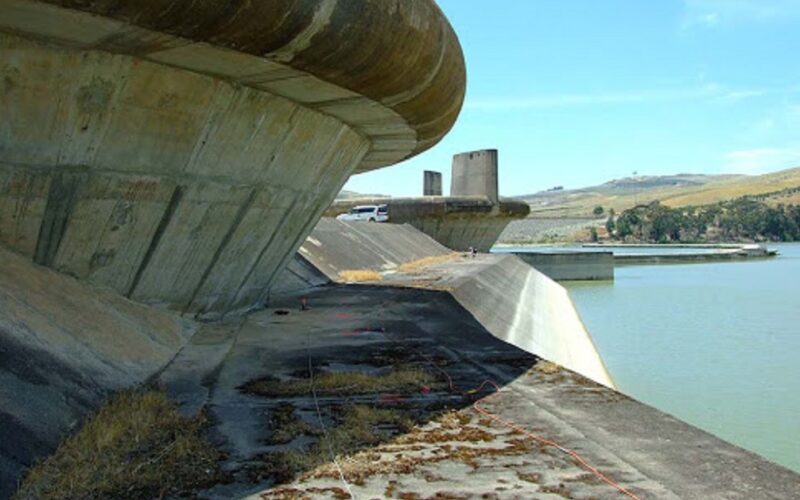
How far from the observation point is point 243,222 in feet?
33.8

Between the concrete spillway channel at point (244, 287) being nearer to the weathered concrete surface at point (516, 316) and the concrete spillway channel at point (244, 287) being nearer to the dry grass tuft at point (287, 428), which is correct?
the dry grass tuft at point (287, 428)

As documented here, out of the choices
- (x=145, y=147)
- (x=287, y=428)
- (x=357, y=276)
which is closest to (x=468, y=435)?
(x=287, y=428)

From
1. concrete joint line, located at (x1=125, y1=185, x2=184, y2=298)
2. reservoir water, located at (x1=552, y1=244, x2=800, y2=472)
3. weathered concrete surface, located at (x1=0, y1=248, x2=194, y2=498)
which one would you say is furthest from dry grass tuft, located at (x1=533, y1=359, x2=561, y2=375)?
reservoir water, located at (x1=552, y1=244, x2=800, y2=472)

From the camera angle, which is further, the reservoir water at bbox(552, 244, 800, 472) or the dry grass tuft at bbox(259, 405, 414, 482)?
the reservoir water at bbox(552, 244, 800, 472)

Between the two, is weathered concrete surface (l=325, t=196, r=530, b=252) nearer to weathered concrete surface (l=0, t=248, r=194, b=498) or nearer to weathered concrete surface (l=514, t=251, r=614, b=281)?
weathered concrete surface (l=514, t=251, r=614, b=281)

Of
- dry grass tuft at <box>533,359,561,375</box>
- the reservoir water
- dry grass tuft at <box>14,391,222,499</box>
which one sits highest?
dry grass tuft at <box>14,391,222,499</box>

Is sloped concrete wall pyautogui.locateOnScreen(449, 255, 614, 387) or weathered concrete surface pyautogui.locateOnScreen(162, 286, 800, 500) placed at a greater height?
weathered concrete surface pyautogui.locateOnScreen(162, 286, 800, 500)

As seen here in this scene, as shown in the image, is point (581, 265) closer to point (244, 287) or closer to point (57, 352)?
point (244, 287)

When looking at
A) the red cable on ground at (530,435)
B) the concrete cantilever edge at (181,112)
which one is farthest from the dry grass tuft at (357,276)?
the red cable on ground at (530,435)

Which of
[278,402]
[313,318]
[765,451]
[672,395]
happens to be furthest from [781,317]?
[278,402]

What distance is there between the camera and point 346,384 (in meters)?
6.80

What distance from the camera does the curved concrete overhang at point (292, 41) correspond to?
5902mm

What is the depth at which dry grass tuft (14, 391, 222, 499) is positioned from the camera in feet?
13.6

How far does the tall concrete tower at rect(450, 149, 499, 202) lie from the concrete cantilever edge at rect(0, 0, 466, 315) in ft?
118
